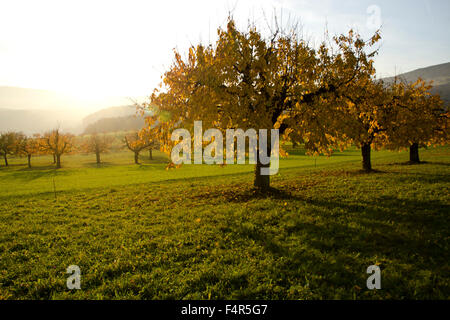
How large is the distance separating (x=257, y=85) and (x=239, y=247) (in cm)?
994

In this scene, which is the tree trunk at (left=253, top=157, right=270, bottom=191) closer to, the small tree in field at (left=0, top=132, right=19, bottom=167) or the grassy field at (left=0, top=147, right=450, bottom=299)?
the grassy field at (left=0, top=147, right=450, bottom=299)

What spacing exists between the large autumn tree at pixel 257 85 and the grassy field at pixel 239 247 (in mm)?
4516

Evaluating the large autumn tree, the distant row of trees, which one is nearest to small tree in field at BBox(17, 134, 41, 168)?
the distant row of trees

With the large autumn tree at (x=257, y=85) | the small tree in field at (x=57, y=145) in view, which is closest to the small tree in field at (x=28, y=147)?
the small tree in field at (x=57, y=145)

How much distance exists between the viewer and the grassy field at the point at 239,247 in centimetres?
557

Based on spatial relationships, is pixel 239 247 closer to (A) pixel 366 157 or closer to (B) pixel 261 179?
(B) pixel 261 179

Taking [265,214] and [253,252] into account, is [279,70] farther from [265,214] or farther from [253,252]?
[253,252]

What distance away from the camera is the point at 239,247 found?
770cm

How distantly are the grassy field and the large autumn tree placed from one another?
452 cm

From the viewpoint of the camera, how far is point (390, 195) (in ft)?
43.0

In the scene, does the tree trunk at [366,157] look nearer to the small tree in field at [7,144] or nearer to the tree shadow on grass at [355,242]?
the tree shadow on grass at [355,242]

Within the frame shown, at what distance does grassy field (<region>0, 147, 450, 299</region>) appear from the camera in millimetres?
5574
